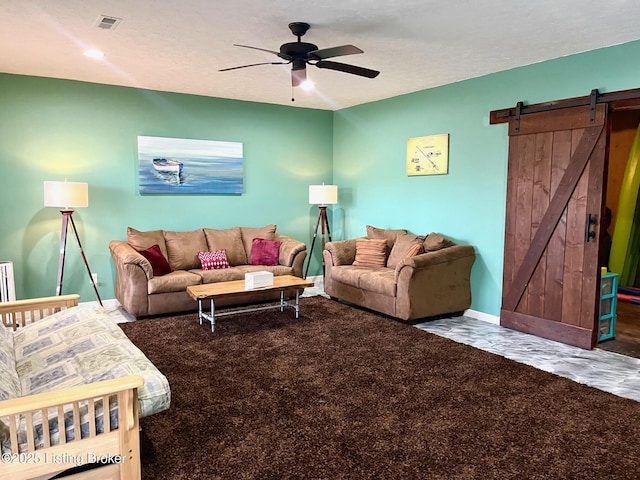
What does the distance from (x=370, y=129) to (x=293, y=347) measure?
11.9ft

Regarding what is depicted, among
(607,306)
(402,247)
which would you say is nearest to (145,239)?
(402,247)

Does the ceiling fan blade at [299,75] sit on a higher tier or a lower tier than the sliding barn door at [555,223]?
higher

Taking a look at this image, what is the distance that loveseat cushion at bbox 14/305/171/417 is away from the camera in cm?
204

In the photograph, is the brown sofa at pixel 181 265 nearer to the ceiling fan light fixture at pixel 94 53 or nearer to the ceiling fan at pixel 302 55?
the ceiling fan light fixture at pixel 94 53

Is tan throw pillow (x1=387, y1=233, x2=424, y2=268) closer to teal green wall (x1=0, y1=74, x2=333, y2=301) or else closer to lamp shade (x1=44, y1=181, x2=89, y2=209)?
teal green wall (x1=0, y1=74, x2=333, y2=301)

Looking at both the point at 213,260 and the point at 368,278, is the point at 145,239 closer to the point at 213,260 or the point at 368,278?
the point at 213,260

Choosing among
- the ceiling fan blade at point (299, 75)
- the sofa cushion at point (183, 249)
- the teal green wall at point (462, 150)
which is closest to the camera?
the ceiling fan blade at point (299, 75)

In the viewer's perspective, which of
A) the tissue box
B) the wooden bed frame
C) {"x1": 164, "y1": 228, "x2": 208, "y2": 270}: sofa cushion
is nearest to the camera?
the wooden bed frame

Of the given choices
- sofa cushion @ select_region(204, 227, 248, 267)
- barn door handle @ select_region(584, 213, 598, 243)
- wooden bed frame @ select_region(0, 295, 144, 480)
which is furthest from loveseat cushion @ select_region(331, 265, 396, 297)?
wooden bed frame @ select_region(0, 295, 144, 480)

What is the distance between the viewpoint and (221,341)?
4.08m

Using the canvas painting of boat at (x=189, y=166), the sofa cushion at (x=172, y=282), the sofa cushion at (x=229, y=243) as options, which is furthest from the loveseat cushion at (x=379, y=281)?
the canvas painting of boat at (x=189, y=166)

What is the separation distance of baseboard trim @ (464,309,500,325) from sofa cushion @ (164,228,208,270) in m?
3.23

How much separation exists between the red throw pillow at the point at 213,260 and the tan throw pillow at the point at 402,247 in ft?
6.59

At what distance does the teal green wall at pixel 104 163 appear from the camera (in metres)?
4.93
